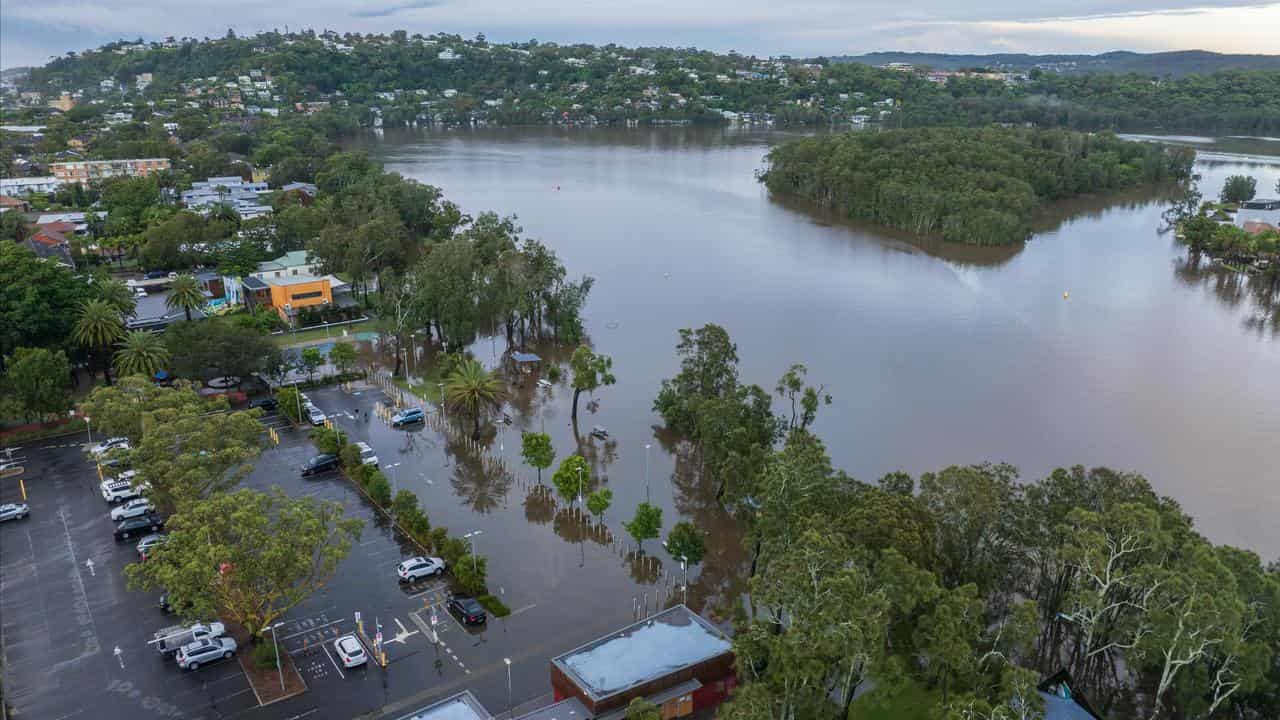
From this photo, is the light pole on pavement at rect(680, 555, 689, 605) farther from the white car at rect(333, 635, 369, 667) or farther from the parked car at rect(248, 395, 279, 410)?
the parked car at rect(248, 395, 279, 410)

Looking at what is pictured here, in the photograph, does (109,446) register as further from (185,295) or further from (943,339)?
(943,339)

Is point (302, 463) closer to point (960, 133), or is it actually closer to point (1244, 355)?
point (1244, 355)

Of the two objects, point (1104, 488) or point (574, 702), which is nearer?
point (574, 702)

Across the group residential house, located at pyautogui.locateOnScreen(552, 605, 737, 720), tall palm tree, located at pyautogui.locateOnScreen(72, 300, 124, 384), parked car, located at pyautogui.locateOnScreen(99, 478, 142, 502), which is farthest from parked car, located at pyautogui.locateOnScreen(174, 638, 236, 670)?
tall palm tree, located at pyautogui.locateOnScreen(72, 300, 124, 384)

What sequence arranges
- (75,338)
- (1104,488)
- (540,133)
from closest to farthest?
(1104,488) < (75,338) < (540,133)

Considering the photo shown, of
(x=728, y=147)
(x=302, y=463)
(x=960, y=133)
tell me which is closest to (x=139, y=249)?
(x=302, y=463)

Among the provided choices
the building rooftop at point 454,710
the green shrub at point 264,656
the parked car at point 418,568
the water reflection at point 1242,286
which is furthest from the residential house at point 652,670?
the water reflection at point 1242,286

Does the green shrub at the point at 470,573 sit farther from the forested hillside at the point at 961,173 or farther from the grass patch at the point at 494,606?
the forested hillside at the point at 961,173
